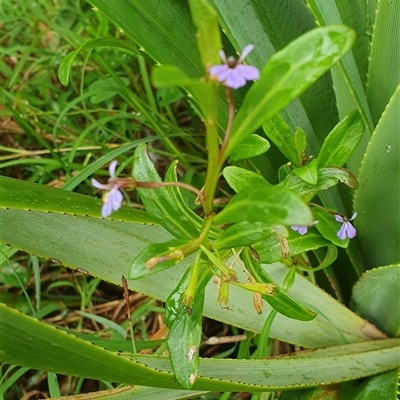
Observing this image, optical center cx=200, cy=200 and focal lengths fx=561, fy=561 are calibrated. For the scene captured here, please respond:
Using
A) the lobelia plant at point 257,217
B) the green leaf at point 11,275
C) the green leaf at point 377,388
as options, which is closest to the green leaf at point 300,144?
the lobelia plant at point 257,217

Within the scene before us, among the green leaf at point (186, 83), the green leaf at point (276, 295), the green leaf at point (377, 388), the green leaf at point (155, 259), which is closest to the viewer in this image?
the green leaf at point (186, 83)

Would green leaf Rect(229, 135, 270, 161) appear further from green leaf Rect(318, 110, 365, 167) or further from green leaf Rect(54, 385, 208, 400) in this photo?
green leaf Rect(54, 385, 208, 400)

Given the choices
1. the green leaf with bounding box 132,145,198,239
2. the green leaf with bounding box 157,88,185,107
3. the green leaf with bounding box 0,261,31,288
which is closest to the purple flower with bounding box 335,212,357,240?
the green leaf with bounding box 132,145,198,239

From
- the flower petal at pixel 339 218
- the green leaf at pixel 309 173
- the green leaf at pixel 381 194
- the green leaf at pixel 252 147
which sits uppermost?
the green leaf at pixel 381 194

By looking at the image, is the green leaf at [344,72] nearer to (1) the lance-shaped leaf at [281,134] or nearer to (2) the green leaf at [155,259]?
(1) the lance-shaped leaf at [281,134]

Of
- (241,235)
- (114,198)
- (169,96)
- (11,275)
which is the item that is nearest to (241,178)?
(241,235)

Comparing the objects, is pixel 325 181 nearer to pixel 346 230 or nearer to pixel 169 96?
pixel 346 230

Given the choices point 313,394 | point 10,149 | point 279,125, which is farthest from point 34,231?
point 10,149

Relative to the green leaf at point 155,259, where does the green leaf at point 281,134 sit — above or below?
above
